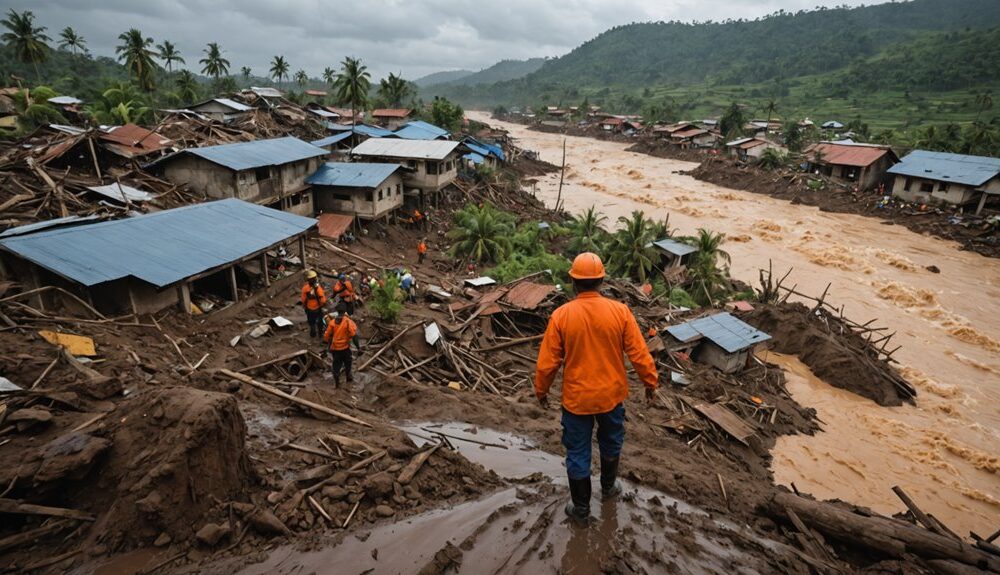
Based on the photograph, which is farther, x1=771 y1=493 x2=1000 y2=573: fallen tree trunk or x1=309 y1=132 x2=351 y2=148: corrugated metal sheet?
x1=309 y1=132 x2=351 y2=148: corrugated metal sheet

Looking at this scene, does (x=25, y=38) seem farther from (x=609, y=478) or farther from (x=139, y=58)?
(x=609, y=478)

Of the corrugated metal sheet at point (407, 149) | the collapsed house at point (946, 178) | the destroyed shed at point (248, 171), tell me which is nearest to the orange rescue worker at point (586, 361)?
the destroyed shed at point (248, 171)

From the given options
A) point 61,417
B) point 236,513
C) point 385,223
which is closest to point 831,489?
point 236,513

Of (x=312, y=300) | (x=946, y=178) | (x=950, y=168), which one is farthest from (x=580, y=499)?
(x=950, y=168)

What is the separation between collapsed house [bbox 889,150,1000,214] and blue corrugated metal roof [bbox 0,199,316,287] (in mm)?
43702

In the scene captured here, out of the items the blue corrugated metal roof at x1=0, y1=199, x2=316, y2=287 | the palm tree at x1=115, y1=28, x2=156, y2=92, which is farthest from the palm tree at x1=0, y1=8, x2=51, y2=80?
the blue corrugated metal roof at x1=0, y1=199, x2=316, y2=287

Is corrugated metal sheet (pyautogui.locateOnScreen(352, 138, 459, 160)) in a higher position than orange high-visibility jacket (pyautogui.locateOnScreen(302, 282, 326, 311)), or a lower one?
higher

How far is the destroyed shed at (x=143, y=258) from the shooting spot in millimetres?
10219

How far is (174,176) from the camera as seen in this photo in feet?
67.9

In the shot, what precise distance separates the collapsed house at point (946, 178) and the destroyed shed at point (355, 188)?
1537 inches

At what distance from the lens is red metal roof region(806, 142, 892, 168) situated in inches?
1624

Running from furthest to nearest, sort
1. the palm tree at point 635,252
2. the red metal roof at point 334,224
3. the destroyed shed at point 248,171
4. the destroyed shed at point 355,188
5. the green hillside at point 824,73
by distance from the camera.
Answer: the green hillside at point 824,73, the destroyed shed at point 355,188, the palm tree at point 635,252, the red metal roof at point 334,224, the destroyed shed at point 248,171

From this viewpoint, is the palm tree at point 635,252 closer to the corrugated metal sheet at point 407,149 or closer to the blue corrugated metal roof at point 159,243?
the corrugated metal sheet at point 407,149

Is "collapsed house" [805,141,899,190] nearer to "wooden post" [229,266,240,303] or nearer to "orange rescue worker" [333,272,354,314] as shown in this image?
"orange rescue worker" [333,272,354,314]
